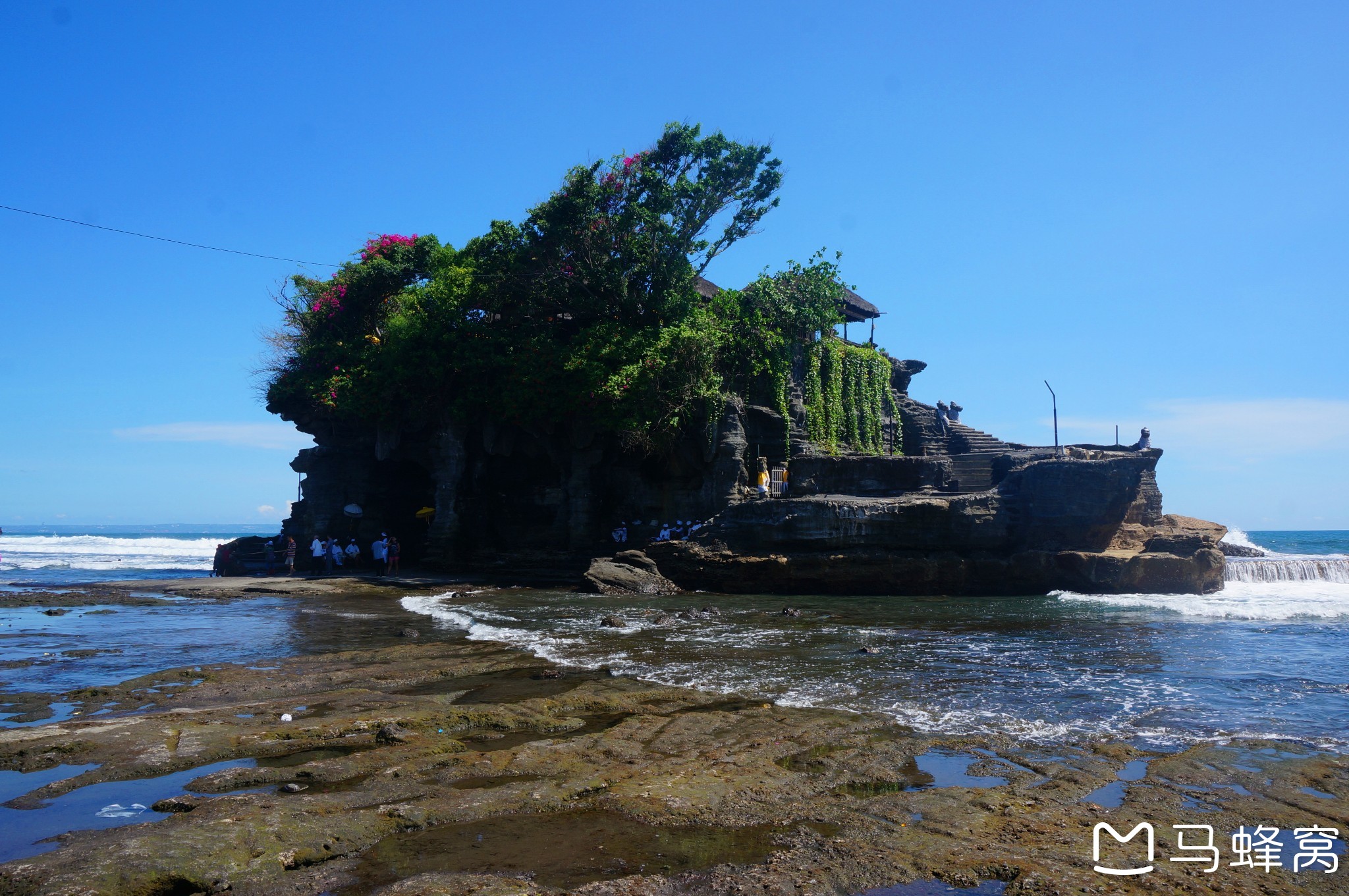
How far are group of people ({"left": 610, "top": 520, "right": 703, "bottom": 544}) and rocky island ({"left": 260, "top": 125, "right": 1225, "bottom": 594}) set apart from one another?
0.29 m

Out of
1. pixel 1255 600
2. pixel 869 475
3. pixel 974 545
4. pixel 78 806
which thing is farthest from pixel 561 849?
pixel 1255 600

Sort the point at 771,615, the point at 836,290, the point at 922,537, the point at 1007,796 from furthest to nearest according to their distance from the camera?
the point at 836,290 < the point at 922,537 < the point at 771,615 < the point at 1007,796

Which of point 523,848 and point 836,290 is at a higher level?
point 836,290

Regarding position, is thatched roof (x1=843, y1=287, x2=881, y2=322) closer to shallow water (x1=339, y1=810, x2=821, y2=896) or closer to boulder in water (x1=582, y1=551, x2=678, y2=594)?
boulder in water (x1=582, y1=551, x2=678, y2=594)

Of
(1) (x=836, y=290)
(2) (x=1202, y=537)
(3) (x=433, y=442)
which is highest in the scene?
(1) (x=836, y=290)

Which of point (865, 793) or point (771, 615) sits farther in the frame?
point (771, 615)

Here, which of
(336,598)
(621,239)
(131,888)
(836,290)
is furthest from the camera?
(836,290)

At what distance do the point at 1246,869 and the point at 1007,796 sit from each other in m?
1.33

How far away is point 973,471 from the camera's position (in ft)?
86.0

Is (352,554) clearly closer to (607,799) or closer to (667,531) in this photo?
(667,531)

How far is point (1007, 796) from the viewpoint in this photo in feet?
17.4

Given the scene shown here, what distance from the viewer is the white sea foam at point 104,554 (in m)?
42.1

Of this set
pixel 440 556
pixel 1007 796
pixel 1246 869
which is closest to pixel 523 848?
pixel 1007 796

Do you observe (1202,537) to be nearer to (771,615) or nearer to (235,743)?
(771,615)
